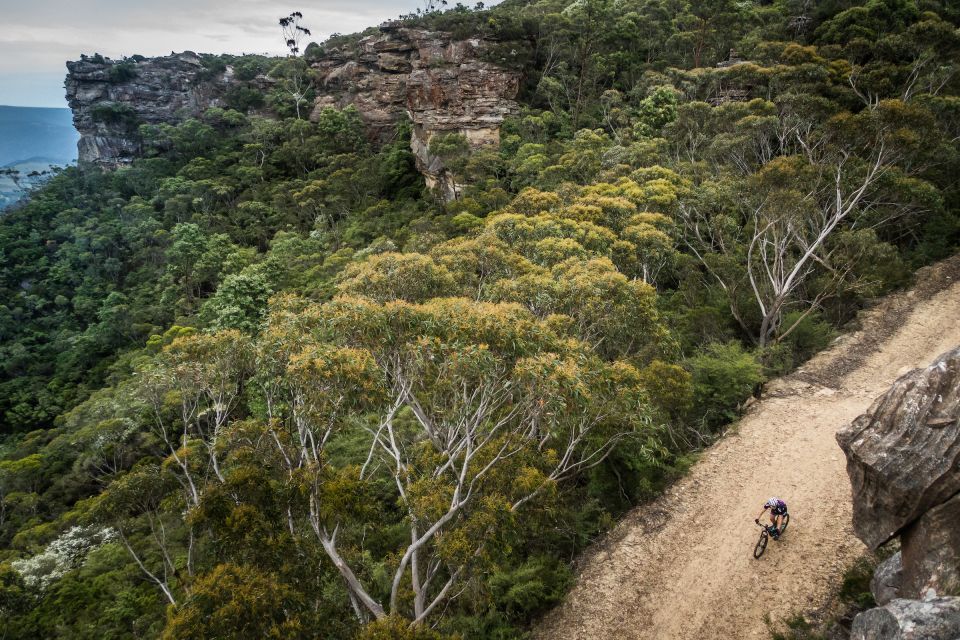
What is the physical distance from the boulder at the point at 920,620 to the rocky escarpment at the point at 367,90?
1330 inches

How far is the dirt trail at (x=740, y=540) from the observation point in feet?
28.3

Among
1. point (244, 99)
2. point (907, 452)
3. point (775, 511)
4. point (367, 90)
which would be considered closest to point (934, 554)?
point (907, 452)

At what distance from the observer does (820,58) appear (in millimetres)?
Result: 25188

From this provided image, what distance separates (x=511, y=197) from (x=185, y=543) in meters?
22.8

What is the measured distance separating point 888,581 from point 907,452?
212cm

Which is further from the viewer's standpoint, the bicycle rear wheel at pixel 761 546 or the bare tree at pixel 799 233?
the bare tree at pixel 799 233

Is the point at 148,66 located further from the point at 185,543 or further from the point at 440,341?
the point at 440,341

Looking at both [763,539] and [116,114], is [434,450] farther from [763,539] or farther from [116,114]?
[116,114]

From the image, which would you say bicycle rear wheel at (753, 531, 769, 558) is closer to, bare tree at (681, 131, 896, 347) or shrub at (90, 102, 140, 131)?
bare tree at (681, 131, 896, 347)

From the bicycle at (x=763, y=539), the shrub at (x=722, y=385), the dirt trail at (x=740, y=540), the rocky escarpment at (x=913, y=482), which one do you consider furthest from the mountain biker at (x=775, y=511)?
the shrub at (x=722, y=385)

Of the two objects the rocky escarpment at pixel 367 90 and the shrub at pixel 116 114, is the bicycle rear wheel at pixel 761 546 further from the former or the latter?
the shrub at pixel 116 114

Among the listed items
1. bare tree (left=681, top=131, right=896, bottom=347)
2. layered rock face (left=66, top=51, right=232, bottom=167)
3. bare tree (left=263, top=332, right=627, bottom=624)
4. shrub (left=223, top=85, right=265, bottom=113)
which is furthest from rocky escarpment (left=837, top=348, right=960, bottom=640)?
layered rock face (left=66, top=51, right=232, bottom=167)

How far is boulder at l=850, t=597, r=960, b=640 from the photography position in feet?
14.1

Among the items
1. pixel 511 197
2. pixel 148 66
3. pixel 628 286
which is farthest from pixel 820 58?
pixel 148 66
